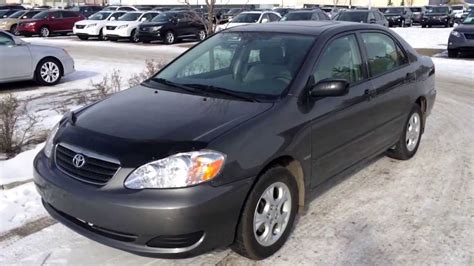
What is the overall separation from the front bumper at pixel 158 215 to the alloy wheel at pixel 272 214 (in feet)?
0.83

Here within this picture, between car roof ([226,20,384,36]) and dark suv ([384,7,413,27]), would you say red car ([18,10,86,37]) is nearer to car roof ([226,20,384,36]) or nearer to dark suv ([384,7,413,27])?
dark suv ([384,7,413,27])

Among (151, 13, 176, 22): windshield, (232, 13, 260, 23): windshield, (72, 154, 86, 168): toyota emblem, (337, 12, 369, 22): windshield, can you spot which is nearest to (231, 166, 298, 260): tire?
(72, 154, 86, 168): toyota emblem

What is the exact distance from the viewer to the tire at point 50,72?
1107cm

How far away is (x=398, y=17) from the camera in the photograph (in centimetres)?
3728

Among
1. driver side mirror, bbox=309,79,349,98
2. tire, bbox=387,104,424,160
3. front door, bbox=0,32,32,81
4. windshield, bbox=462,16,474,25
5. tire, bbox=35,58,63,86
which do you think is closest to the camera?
driver side mirror, bbox=309,79,349,98

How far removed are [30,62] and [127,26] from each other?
48.9 feet

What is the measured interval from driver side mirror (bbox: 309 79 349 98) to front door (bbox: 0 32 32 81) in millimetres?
8532

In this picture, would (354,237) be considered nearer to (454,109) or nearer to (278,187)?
(278,187)

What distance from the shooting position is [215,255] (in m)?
3.55

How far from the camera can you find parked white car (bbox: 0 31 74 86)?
34.1ft

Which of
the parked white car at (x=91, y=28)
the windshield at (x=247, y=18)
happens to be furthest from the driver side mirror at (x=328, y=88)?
the parked white car at (x=91, y=28)

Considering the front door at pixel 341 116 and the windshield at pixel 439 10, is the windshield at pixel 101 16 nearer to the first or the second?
the windshield at pixel 439 10

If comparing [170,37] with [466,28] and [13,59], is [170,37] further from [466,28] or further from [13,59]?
[13,59]

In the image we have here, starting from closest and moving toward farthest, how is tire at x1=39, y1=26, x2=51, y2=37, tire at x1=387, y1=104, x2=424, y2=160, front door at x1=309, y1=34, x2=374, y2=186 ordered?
→ front door at x1=309, y1=34, x2=374, y2=186 < tire at x1=387, y1=104, x2=424, y2=160 < tire at x1=39, y1=26, x2=51, y2=37
